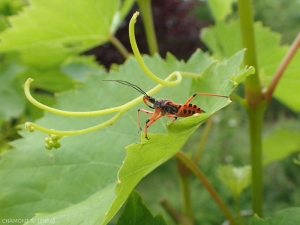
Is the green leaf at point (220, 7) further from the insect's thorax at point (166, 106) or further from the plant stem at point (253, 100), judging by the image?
the insect's thorax at point (166, 106)

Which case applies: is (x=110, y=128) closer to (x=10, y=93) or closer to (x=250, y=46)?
(x=250, y=46)

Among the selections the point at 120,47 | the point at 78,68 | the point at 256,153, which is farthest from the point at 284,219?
the point at 78,68

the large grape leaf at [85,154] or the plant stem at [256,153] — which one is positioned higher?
the large grape leaf at [85,154]

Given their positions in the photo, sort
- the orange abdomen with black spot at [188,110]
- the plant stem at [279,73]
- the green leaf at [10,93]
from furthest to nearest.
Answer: the green leaf at [10,93] → the plant stem at [279,73] → the orange abdomen with black spot at [188,110]

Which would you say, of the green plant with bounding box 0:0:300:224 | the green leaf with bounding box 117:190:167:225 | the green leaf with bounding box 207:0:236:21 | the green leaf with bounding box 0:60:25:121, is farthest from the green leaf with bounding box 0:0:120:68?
the green leaf with bounding box 117:190:167:225

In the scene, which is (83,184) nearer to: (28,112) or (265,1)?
(28,112)

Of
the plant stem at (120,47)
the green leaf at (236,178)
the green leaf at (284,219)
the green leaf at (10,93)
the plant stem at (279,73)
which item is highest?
the green leaf at (10,93)

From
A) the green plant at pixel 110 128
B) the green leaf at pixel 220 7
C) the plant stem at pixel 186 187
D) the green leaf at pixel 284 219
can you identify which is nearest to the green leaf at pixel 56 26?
the green plant at pixel 110 128
